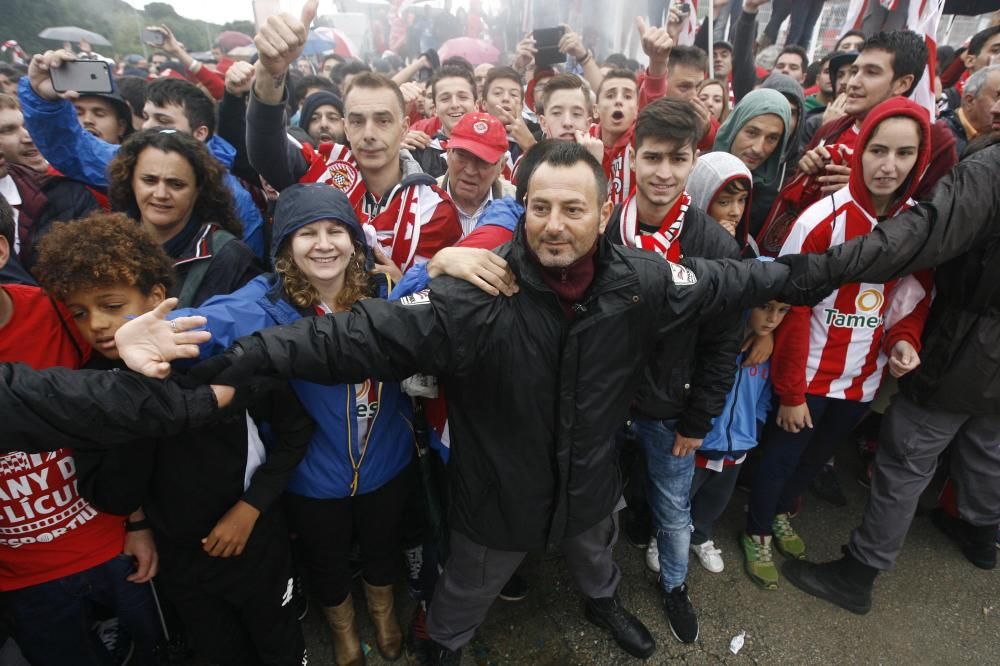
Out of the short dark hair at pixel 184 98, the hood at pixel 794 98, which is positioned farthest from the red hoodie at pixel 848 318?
the short dark hair at pixel 184 98

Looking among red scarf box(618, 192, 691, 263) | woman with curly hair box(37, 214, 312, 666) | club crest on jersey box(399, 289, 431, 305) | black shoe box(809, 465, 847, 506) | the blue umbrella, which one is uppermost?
the blue umbrella

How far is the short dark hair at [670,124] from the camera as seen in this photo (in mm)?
2420

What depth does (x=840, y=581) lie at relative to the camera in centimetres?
290

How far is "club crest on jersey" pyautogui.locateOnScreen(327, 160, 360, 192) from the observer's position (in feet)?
9.98

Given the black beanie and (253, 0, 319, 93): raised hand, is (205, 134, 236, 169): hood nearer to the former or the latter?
(253, 0, 319, 93): raised hand

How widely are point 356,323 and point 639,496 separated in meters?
2.38

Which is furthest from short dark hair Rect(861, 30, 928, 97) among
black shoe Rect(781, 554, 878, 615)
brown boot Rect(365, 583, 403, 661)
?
brown boot Rect(365, 583, 403, 661)

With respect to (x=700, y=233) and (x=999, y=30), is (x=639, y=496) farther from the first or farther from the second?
(x=999, y=30)

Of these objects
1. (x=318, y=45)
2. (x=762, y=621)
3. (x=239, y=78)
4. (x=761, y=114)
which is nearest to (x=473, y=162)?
(x=239, y=78)

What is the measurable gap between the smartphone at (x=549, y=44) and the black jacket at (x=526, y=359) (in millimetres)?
4280

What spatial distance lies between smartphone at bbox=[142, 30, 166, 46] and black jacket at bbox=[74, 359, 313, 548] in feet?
12.4

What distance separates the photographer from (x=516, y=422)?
6.43ft

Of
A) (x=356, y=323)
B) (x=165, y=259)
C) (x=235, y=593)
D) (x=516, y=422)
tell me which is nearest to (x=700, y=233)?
(x=516, y=422)

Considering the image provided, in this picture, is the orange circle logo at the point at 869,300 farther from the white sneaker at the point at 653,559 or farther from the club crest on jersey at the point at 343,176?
the club crest on jersey at the point at 343,176
